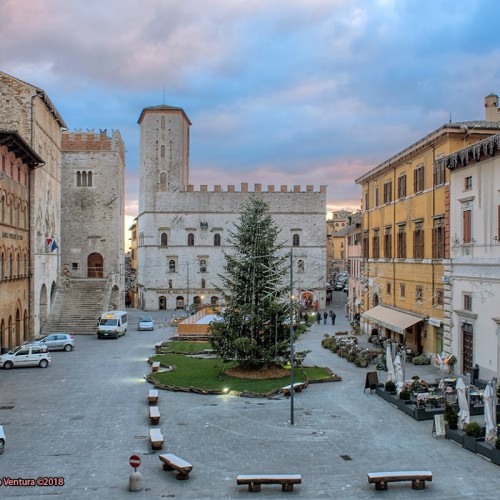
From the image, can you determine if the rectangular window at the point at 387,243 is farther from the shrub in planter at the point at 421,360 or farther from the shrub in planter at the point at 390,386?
the shrub in planter at the point at 390,386

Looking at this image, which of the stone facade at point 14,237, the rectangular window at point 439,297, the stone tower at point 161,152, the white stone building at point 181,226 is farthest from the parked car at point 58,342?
the stone tower at point 161,152

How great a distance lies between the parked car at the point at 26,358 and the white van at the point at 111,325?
40.3ft

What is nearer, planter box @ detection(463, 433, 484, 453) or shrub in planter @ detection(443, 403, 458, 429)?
planter box @ detection(463, 433, 484, 453)

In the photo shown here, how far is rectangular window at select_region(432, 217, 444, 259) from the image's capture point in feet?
98.0

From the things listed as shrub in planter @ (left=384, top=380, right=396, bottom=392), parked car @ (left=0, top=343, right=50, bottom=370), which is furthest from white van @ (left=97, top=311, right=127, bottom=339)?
shrub in planter @ (left=384, top=380, right=396, bottom=392)

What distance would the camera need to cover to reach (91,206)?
6097 centimetres

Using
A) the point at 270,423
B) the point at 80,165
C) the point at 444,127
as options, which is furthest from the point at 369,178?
the point at 80,165

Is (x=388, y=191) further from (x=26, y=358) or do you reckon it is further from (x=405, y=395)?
(x=26, y=358)

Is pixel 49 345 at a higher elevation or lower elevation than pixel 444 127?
lower

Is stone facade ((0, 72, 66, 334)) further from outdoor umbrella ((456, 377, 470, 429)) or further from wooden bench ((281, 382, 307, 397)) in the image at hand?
outdoor umbrella ((456, 377, 470, 429))

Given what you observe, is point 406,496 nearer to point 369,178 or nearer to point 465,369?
point 465,369

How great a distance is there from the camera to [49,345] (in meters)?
37.1

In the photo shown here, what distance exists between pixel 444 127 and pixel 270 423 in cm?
1766

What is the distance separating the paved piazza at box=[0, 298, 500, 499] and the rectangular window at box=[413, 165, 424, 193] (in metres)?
12.3
